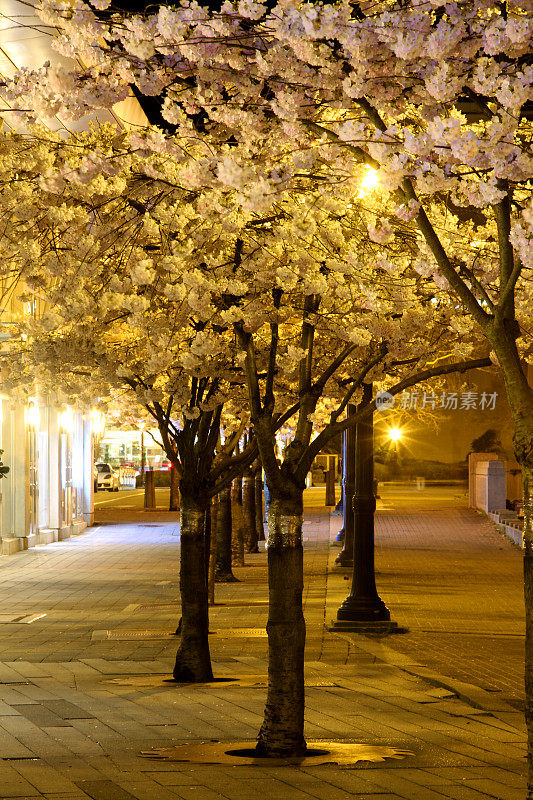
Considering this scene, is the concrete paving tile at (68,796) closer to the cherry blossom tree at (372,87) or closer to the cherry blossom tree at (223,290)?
the cherry blossom tree at (223,290)

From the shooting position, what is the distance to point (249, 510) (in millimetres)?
25781

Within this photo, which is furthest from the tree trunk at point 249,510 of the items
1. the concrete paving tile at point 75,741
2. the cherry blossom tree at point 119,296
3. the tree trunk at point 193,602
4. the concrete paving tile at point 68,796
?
the concrete paving tile at point 68,796

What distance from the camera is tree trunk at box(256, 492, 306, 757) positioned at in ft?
25.6

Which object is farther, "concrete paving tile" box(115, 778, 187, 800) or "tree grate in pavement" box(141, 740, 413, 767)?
"tree grate in pavement" box(141, 740, 413, 767)

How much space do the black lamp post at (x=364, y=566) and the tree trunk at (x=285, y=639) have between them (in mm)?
6459

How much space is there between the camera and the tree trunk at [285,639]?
25.6ft

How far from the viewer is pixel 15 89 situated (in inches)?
267

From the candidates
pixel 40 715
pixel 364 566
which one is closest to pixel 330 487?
pixel 364 566

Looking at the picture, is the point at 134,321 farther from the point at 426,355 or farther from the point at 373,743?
the point at 373,743

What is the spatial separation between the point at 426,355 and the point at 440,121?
5.07m

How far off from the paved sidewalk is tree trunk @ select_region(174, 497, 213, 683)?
0.40 metres

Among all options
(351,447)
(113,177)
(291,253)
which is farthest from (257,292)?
(351,447)

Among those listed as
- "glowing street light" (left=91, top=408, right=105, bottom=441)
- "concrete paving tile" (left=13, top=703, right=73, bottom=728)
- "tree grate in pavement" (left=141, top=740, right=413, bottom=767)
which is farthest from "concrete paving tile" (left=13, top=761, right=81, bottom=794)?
"glowing street light" (left=91, top=408, right=105, bottom=441)

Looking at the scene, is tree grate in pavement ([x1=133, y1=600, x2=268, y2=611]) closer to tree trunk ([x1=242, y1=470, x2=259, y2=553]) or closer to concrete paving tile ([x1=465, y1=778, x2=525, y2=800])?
tree trunk ([x1=242, y1=470, x2=259, y2=553])
